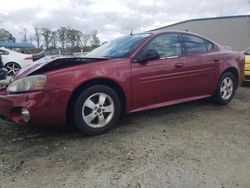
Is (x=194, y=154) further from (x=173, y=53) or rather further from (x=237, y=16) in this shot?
(x=237, y=16)

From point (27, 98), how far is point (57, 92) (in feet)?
1.16

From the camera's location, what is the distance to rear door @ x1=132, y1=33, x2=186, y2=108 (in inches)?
165

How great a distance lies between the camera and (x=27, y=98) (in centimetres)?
345

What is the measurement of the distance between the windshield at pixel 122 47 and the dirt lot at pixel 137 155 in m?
1.05

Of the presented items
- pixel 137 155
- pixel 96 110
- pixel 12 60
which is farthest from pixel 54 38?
pixel 137 155

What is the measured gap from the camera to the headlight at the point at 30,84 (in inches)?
138

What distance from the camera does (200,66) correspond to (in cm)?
493

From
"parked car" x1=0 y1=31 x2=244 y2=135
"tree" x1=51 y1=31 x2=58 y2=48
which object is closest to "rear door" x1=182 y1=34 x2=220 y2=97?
"parked car" x1=0 y1=31 x2=244 y2=135

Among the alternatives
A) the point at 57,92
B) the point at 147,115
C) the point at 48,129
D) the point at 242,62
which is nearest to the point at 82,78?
the point at 57,92

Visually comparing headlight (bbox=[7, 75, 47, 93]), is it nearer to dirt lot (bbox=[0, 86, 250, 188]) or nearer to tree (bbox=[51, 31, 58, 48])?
dirt lot (bbox=[0, 86, 250, 188])

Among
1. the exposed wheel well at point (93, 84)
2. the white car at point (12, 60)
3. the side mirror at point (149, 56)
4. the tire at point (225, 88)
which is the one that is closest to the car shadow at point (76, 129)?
the exposed wheel well at point (93, 84)

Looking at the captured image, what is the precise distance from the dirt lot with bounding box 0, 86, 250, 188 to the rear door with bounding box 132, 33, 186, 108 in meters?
0.39

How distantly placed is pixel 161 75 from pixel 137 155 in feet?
5.03

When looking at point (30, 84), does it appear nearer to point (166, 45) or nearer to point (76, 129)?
point (76, 129)
